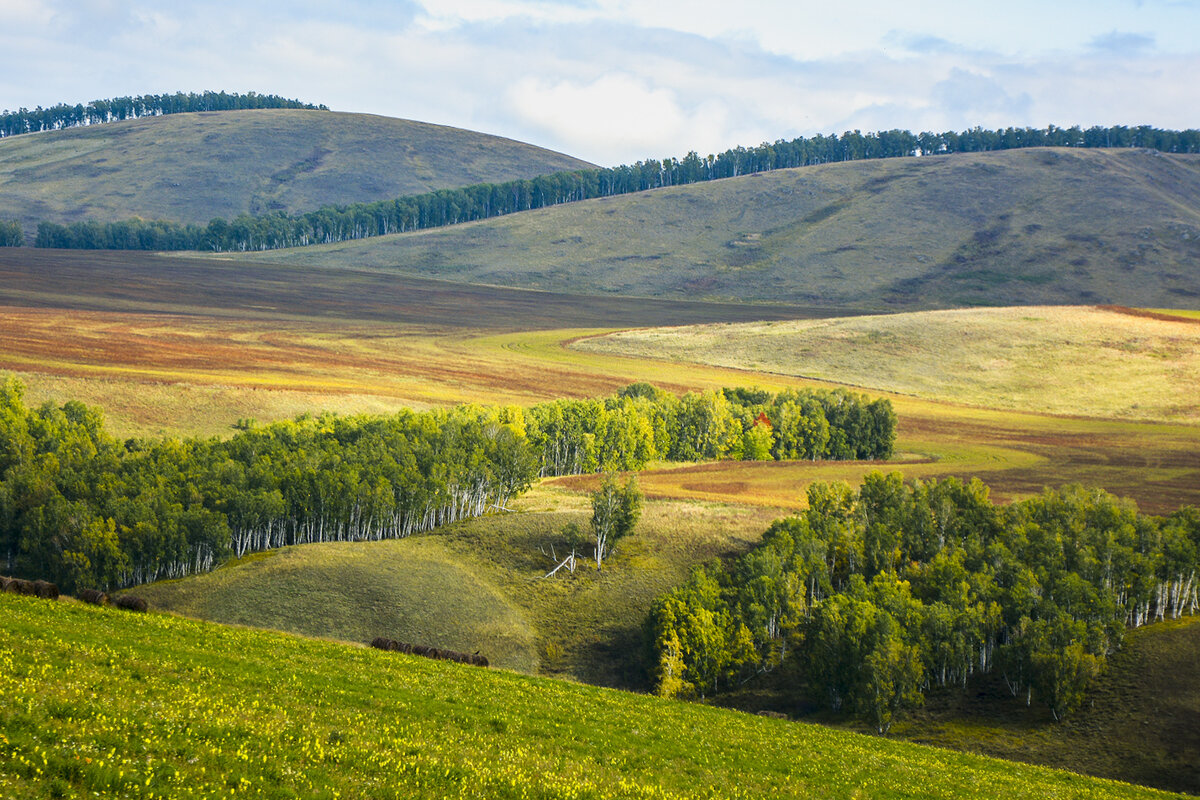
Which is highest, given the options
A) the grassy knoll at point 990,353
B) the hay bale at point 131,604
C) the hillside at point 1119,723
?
the grassy knoll at point 990,353

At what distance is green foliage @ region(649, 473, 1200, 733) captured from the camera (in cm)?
5350

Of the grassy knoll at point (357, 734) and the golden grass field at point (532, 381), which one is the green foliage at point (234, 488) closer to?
the golden grass field at point (532, 381)

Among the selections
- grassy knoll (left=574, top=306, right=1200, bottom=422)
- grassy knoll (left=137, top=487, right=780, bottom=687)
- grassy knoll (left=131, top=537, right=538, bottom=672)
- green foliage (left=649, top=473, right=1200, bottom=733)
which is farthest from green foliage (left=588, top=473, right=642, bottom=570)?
grassy knoll (left=574, top=306, right=1200, bottom=422)

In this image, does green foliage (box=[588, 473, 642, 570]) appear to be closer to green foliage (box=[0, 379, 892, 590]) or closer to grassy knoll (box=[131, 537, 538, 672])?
green foliage (box=[0, 379, 892, 590])

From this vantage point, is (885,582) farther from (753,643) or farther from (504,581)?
(504,581)

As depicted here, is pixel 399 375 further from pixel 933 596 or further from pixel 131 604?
pixel 131 604

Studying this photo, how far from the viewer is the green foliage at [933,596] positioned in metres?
53.5

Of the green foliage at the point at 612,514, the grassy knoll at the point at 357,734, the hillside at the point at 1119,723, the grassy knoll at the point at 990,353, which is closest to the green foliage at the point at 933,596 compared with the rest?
the hillside at the point at 1119,723

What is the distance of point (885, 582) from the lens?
61.0m

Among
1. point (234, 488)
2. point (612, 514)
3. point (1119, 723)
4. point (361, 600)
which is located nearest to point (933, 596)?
point (1119, 723)

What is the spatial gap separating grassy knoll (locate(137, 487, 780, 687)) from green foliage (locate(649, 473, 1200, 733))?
4.76m

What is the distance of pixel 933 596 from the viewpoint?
6312 cm

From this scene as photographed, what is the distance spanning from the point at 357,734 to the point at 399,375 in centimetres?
11455

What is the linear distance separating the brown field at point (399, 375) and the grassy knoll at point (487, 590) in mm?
15954
